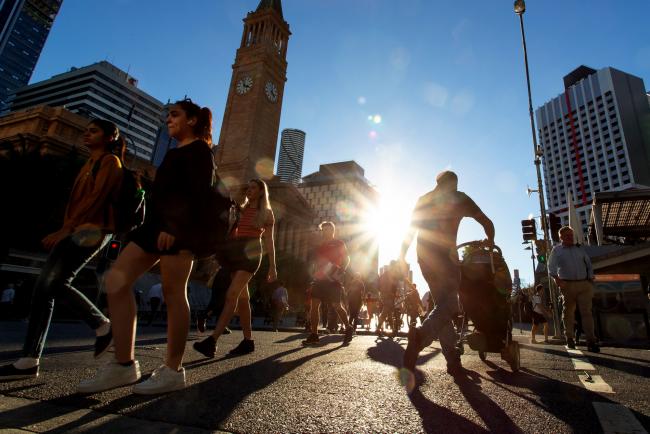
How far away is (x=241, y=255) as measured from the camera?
13.4 ft

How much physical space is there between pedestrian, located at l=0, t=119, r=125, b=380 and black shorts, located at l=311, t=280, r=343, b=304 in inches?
134

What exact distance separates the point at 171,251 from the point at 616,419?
2.49 metres

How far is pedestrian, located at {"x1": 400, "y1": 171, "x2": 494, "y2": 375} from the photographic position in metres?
3.08

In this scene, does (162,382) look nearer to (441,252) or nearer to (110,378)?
(110,378)

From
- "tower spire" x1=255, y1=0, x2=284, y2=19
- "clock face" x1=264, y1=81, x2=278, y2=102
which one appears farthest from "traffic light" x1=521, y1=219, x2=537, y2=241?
"tower spire" x1=255, y1=0, x2=284, y2=19

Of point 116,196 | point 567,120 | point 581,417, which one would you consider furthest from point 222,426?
point 567,120

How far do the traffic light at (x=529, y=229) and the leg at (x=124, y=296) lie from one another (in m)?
14.3

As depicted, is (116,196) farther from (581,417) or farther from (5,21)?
(5,21)

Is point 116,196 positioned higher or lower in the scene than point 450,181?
lower

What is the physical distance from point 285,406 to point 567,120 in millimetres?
146132

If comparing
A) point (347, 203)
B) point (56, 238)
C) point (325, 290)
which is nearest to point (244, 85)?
point (325, 290)

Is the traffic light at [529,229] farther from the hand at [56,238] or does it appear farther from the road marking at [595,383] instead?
the hand at [56,238]

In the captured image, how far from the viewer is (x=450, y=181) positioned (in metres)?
3.69

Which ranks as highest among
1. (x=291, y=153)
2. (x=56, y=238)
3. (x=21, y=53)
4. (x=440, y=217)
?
(x=21, y=53)
